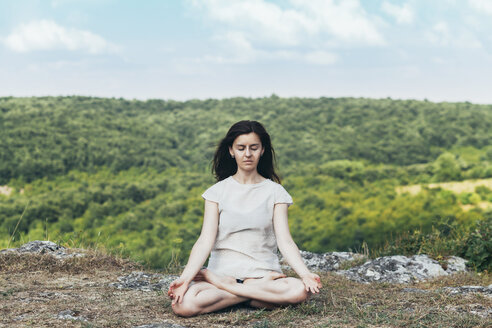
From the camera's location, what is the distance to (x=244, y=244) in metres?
4.19

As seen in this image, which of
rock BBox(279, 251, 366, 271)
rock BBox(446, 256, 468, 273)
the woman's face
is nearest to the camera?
the woman's face

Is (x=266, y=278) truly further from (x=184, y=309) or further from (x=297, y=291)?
(x=184, y=309)

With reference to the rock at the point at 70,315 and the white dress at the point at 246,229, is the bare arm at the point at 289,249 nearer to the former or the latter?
the white dress at the point at 246,229

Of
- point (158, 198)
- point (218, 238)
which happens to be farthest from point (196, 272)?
point (158, 198)

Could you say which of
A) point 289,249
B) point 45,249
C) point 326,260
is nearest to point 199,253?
point 289,249

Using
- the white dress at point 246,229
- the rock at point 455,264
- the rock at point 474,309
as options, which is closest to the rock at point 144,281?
the white dress at point 246,229

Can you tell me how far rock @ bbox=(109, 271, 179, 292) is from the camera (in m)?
5.33

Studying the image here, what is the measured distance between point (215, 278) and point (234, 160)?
41.8 inches

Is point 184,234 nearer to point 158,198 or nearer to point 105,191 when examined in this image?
point 158,198

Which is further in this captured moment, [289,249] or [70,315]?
[289,249]

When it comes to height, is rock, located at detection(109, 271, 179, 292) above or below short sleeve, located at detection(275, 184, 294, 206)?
below

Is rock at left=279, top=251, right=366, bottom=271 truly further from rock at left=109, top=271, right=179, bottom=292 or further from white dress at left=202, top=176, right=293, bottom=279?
white dress at left=202, top=176, right=293, bottom=279

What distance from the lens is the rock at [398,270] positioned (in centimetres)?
667

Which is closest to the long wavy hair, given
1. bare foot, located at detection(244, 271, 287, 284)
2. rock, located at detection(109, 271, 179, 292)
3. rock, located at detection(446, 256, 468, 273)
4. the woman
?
the woman
